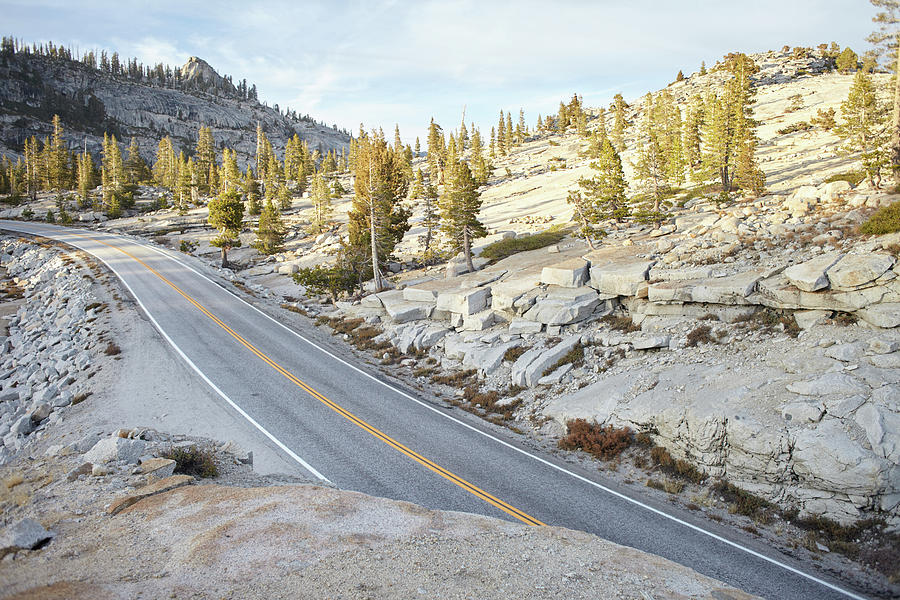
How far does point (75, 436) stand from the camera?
15.8 meters

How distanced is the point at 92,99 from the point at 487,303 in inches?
8764

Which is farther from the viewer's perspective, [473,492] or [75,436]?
[75,436]

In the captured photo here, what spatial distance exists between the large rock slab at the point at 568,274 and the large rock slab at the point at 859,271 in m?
10.8

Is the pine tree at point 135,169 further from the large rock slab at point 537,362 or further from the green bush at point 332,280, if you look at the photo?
the large rock slab at point 537,362

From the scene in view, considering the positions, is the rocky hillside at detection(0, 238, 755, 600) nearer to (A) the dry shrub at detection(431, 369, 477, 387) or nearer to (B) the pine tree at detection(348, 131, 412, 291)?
(A) the dry shrub at detection(431, 369, 477, 387)

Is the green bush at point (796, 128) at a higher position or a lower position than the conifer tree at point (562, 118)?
lower

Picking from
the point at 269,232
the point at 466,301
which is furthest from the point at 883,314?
the point at 269,232

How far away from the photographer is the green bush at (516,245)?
41.5m

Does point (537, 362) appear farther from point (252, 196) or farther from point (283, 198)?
point (252, 196)

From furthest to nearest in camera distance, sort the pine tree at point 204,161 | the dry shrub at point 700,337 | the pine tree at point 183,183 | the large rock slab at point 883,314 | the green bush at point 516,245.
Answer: the pine tree at point 204,161
the pine tree at point 183,183
the green bush at point 516,245
the dry shrub at point 700,337
the large rock slab at point 883,314

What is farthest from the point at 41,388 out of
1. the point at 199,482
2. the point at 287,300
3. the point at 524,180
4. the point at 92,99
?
the point at 92,99

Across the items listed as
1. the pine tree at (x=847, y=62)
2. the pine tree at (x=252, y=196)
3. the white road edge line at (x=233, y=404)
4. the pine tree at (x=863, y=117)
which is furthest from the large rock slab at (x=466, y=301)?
the pine tree at (x=847, y=62)

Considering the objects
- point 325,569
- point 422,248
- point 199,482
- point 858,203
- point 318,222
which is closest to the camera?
point 325,569

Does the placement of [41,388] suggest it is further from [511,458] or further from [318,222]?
[318,222]
